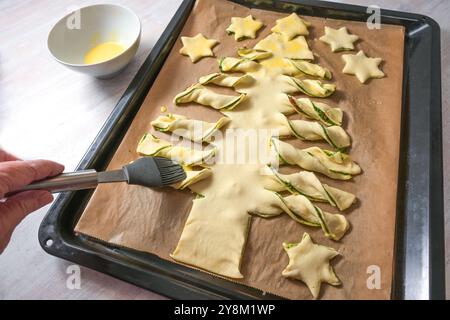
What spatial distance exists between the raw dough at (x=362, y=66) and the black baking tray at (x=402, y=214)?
95 millimetres

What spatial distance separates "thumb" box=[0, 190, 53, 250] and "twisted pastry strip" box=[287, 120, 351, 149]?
69 centimetres

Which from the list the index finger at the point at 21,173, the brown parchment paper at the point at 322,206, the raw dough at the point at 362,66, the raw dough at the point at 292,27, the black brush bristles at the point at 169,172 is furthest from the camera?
the raw dough at the point at 292,27

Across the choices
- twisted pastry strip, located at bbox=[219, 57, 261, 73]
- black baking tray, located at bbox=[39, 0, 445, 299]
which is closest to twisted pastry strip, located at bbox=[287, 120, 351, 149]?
black baking tray, located at bbox=[39, 0, 445, 299]

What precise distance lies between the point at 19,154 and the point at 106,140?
0.98 feet

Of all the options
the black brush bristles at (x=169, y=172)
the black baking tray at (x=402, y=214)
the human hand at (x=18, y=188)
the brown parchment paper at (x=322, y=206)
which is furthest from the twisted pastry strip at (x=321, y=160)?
the human hand at (x=18, y=188)

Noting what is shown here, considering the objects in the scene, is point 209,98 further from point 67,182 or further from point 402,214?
point 402,214

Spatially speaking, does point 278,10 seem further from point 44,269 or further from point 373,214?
point 44,269

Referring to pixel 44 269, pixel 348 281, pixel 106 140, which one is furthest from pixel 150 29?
pixel 348 281

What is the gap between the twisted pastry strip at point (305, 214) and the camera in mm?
997

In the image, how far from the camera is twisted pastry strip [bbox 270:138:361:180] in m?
1.09

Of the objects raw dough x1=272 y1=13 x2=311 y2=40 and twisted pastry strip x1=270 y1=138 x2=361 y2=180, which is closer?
twisted pastry strip x1=270 y1=138 x2=361 y2=180

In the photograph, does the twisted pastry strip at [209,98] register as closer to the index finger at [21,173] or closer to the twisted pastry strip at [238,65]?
the twisted pastry strip at [238,65]

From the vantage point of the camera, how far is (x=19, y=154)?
4.08ft

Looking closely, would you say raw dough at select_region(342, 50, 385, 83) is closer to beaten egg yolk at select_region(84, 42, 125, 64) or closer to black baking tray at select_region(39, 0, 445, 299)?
black baking tray at select_region(39, 0, 445, 299)
